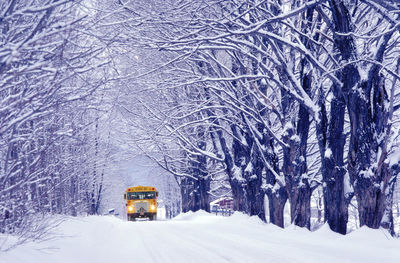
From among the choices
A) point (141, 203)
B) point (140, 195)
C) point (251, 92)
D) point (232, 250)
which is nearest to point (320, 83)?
point (251, 92)

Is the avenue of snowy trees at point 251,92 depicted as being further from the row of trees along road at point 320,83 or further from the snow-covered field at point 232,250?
the snow-covered field at point 232,250

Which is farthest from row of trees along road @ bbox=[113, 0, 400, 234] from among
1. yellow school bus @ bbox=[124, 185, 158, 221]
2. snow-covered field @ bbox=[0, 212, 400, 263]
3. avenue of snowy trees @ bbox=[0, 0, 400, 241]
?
yellow school bus @ bbox=[124, 185, 158, 221]

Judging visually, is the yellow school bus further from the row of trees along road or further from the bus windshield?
the row of trees along road

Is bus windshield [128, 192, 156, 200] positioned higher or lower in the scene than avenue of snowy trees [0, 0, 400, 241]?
lower

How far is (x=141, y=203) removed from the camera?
3859 centimetres

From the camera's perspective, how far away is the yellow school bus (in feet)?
126

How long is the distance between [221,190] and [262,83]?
27.7 m

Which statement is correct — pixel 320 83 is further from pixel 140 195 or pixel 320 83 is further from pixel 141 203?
pixel 140 195

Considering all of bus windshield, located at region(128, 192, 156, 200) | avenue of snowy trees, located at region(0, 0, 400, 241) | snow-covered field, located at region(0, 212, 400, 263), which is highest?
avenue of snowy trees, located at region(0, 0, 400, 241)

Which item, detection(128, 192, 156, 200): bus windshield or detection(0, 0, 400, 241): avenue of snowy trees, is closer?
detection(0, 0, 400, 241): avenue of snowy trees

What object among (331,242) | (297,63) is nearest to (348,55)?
(331,242)

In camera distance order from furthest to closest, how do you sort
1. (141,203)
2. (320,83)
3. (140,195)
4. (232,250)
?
(140,195)
(141,203)
(320,83)
(232,250)

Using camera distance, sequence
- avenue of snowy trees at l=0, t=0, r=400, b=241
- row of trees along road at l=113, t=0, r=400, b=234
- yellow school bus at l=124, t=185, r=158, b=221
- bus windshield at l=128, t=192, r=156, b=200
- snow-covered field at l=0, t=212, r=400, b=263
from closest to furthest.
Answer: avenue of snowy trees at l=0, t=0, r=400, b=241 → snow-covered field at l=0, t=212, r=400, b=263 → row of trees along road at l=113, t=0, r=400, b=234 → yellow school bus at l=124, t=185, r=158, b=221 → bus windshield at l=128, t=192, r=156, b=200

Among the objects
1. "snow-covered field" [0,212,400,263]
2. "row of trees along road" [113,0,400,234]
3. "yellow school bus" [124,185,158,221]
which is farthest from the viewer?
A: "yellow school bus" [124,185,158,221]
